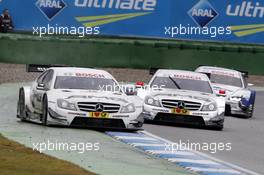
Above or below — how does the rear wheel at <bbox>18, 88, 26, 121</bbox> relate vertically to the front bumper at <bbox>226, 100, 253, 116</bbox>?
above

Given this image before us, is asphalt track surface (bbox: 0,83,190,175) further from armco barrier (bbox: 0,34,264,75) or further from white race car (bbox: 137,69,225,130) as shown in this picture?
armco barrier (bbox: 0,34,264,75)

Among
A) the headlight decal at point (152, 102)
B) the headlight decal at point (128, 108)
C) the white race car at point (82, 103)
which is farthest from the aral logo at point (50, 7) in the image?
the headlight decal at point (128, 108)

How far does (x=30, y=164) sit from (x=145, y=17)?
2607cm

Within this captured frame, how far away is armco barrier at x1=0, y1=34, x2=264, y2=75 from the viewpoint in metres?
35.7

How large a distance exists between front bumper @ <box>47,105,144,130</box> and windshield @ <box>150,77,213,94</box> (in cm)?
410

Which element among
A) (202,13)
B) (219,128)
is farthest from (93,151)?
(202,13)

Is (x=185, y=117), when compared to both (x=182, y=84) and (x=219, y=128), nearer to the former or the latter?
(x=219, y=128)

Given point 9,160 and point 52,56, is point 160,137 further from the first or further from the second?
point 52,56

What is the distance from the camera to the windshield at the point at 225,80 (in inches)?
1059

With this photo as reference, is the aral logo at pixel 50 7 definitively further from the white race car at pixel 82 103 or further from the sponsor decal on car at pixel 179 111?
the white race car at pixel 82 103

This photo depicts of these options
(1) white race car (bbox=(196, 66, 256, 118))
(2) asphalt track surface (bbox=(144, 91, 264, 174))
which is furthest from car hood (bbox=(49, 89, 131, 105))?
(1) white race car (bbox=(196, 66, 256, 118))

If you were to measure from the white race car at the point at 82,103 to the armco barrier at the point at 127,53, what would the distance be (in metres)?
16.1

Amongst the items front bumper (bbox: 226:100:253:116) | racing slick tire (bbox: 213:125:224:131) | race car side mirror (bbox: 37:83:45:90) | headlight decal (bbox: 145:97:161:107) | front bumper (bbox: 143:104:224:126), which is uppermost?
race car side mirror (bbox: 37:83:45:90)

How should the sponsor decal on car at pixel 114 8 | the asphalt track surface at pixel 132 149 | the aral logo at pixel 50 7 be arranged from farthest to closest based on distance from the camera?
the sponsor decal on car at pixel 114 8 < the aral logo at pixel 50 7 < the asphalt track surface at pixel 132 149
